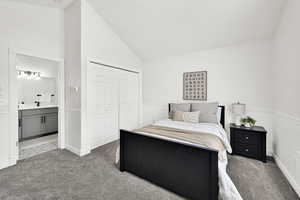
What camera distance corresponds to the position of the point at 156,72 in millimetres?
4340

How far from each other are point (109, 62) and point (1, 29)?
192 cm

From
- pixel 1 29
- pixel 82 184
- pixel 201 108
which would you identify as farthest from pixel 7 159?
pixel 201 108

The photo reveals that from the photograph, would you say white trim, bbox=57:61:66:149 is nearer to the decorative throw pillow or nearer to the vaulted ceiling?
the vaulted ceiling

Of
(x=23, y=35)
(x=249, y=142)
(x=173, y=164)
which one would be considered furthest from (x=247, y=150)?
(x=23, y=35)

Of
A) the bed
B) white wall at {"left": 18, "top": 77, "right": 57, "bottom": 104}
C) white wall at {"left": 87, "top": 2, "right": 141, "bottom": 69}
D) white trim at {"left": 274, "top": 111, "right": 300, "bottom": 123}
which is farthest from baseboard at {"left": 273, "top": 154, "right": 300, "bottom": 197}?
white wall at {"left": 18, "top": 77, "right": 57, "bottom": 104}

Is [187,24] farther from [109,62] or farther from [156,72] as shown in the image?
[109,62]

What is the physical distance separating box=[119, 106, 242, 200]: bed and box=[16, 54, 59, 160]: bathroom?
7.55 feet

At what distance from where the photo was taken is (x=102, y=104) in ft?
11.2

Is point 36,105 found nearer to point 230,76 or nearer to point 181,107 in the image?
point 181,107

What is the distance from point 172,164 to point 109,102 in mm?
2409

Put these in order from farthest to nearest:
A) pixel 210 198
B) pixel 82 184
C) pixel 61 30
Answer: pixel 61 30, pixel 82 184, pixel 210 198

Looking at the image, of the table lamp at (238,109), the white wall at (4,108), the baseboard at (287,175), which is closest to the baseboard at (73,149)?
the white wall at (4,108)

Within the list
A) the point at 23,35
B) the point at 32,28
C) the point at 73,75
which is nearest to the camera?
the point at 23,35

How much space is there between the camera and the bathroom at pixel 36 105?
3535 millimetres
